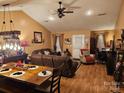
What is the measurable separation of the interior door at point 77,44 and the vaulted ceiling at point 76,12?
74 cm

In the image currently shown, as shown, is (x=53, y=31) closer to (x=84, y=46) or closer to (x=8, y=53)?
(x=84, y=46)

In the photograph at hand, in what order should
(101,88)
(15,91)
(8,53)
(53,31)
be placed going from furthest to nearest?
(53,31)
(8,53)
(101,88)
(15,91)

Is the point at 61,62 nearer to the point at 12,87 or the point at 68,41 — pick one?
the point at 12,87

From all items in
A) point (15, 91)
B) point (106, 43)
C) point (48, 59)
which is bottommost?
point (15, 91)

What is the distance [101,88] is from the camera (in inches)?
148

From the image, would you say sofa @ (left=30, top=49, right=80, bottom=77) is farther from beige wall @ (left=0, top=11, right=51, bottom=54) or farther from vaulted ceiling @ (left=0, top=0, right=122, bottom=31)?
beige wall @ (left=0, top=11, right=51, bottom=54)

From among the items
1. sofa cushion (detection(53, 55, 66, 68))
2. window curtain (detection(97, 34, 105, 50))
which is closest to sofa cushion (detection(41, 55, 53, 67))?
sofa cushion (detection(53, 55, 66, 68))

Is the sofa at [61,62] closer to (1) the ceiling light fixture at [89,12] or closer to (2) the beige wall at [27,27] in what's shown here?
(2) the beige wall at [27,27]

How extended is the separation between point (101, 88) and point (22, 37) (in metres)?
5.58

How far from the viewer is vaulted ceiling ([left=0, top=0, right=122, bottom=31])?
5.45 m

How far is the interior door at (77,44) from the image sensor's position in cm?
931

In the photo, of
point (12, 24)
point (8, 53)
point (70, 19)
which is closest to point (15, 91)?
point (8, 53)

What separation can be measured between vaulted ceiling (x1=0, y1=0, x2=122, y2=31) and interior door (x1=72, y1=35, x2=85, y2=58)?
74 centimetres

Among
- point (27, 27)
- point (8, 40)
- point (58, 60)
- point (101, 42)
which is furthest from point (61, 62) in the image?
point (101, 42)
